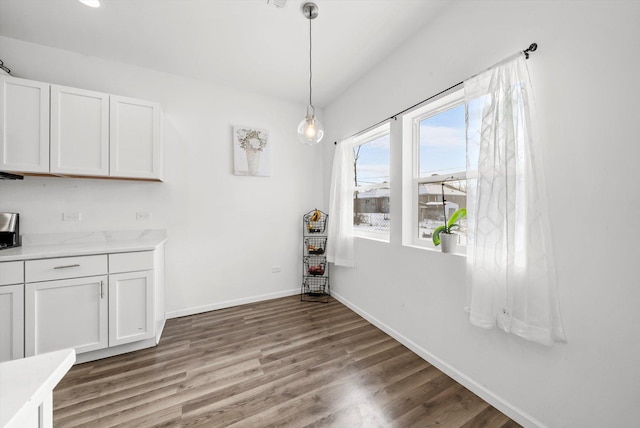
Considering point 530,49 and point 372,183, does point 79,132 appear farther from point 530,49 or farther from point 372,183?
point 530,49

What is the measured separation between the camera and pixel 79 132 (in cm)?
210

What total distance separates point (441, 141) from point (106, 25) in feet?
9.72

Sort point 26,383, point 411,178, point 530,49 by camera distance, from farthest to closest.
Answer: point 411,178, point 530,49, point 26,383

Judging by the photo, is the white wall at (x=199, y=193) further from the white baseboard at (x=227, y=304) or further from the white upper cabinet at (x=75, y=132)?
the white upper cabinet at (x=75, y=132)

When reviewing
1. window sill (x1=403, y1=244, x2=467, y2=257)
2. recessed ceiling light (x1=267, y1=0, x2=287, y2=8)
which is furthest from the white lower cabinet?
window sill (x1=403, y1=244, x2=467, y2=257)

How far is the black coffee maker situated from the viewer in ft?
6.55

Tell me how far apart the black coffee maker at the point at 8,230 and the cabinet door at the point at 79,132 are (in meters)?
0.56

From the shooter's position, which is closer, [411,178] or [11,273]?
[11,273]

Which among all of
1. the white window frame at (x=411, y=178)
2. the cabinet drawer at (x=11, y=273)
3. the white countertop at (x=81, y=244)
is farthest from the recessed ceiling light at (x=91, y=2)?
the white window frame at (x=411, y=178)

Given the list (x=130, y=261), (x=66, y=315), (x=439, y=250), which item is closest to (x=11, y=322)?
(x=66, y=315)

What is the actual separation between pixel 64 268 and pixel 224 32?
7.59 ft

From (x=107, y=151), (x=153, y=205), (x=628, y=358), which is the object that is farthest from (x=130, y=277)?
(x=628, y=358)

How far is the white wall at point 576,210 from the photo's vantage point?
109 centimetres

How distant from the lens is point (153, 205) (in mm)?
2604
